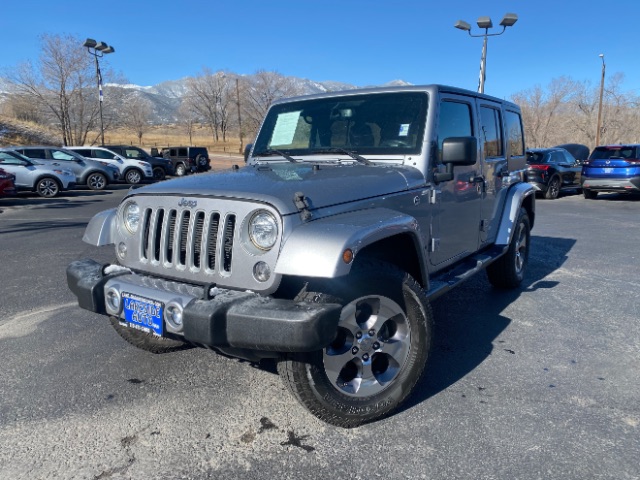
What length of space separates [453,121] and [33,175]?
51.3ft

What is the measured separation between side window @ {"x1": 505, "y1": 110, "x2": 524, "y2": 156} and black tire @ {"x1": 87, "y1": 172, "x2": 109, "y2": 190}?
16.9 meters

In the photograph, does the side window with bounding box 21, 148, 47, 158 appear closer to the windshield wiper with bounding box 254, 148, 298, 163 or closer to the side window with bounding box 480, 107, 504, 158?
the windshield wiper with bounding box 254, 148, 298, 163

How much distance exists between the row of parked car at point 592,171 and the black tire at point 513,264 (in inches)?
377

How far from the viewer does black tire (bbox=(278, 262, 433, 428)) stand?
2.63 m

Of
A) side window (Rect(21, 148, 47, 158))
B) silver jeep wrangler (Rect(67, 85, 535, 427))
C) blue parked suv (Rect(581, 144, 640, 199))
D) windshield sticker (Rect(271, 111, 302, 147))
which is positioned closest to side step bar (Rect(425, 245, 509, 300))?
silver jeep wrangler (Rect(67, 85, 535, 427))

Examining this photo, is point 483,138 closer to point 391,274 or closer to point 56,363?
point 391,274

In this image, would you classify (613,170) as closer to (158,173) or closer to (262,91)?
(158,173)

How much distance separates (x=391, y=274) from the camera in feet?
9.27

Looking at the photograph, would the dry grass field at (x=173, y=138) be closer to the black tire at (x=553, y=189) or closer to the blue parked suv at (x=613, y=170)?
the black tire at (x=553, y=189)

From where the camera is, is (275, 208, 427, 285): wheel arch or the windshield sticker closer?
(275, 208, 427, 285): wheel arch

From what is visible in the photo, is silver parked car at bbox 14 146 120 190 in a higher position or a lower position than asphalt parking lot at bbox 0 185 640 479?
higher

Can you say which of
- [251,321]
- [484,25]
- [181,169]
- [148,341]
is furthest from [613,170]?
[181,169]

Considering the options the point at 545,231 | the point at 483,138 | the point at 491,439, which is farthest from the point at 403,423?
the point at 545,231

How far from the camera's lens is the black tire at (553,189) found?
16156 millimetres
